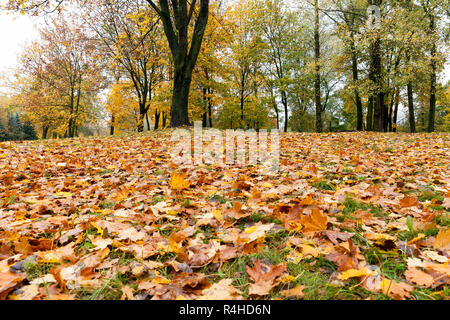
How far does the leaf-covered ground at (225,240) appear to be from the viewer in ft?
3.52

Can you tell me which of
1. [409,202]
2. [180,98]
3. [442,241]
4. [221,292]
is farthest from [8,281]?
[180,98]

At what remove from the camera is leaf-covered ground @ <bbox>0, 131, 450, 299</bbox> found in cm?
107

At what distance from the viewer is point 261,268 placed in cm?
122

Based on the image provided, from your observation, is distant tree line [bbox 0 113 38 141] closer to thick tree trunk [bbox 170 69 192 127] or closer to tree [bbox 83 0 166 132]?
tree [bbox 83 0 166 132]

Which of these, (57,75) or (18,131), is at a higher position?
(57,75)

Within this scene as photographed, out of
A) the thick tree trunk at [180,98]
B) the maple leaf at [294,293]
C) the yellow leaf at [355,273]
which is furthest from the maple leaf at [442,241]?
the thick tree trunk at [180,98]

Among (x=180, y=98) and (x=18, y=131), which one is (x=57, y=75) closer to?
(x=18, y=131)

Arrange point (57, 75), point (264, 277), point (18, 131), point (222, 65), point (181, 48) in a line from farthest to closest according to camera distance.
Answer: point (18, 131) < point (57, 75) < point (222, 65) < point (181, 48) < point (264, 277)

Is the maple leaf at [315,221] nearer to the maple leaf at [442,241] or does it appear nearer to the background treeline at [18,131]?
the maple leaf at [442,241]

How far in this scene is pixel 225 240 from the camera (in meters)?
1.49
